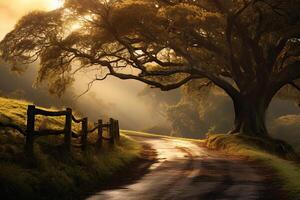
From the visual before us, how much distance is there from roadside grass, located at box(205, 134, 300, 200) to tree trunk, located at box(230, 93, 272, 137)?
6.59 ft

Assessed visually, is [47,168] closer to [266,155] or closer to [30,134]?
[30,134]

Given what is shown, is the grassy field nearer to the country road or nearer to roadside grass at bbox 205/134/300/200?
the country road

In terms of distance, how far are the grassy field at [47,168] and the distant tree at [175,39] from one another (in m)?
10.5

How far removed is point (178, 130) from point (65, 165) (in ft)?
206

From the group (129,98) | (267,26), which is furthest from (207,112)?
(129,98)

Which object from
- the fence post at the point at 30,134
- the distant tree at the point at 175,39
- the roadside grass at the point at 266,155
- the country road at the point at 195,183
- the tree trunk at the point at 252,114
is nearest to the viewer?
the country road at the point at 195,183

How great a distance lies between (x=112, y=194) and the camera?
13688mm

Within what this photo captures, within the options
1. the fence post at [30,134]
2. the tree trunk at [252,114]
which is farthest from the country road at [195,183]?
the tree trunk at [252,114]

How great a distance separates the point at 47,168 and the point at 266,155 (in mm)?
13485

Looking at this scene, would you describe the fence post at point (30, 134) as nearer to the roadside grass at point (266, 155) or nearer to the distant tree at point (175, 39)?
the roadside grass at point (266, 155)

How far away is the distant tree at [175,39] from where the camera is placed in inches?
1089

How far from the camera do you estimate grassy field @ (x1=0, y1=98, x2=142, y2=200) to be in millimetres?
11797

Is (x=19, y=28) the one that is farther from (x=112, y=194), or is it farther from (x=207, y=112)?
(x=207, y=112)

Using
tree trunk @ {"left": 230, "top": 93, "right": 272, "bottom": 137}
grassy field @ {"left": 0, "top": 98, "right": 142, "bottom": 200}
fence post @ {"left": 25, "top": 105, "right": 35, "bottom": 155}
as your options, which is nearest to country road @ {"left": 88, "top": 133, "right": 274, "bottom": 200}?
grassy field @ {"left": 0, "top": 98, "right": 142, "bottom": 200}
